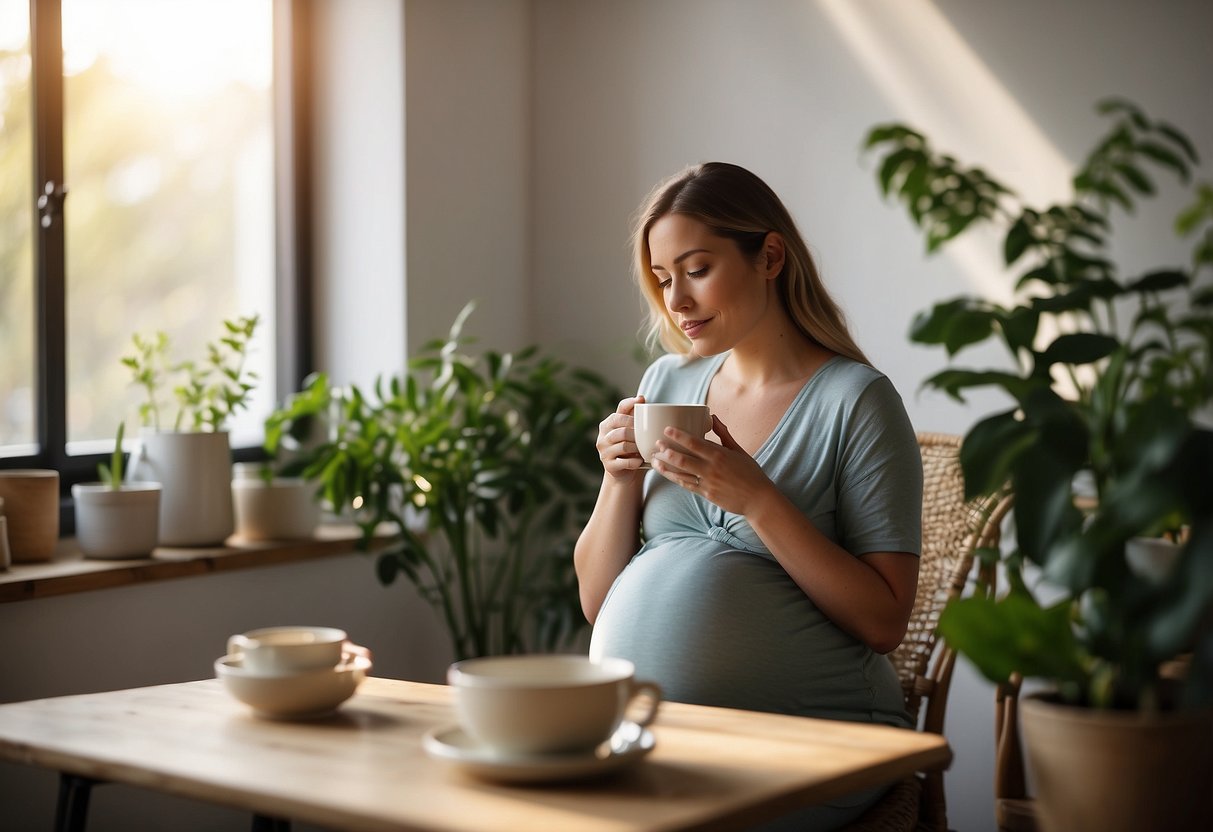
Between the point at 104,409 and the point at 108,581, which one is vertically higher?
the point at 104,409

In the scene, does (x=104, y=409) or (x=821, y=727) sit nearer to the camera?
(x=821, y=727)

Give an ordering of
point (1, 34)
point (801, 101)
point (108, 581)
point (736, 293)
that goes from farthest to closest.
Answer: point (801, 101) < point (1, 34) < point (108, 581) < point (736, 293)

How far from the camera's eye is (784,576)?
67.3 inches

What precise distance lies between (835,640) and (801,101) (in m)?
1.57

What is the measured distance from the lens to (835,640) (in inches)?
67.1

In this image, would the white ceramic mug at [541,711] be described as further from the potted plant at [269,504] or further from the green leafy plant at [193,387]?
the potted plant at [269,504]

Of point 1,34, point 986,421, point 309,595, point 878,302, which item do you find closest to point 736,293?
point 986,421

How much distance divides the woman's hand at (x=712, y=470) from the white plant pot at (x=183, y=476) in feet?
4.13

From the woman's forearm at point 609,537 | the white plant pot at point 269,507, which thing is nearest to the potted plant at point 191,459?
the white plant pot at point 269,507

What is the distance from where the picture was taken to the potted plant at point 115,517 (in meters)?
2.38

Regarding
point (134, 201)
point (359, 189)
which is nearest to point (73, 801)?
point (134, 201)

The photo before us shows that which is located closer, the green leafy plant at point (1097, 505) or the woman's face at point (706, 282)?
the green leafy plant at point (1097, 505)

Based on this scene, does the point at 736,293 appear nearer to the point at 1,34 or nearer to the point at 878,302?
the point at 878,302

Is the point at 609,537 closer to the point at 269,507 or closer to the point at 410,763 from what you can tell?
the point at 410,763
